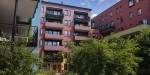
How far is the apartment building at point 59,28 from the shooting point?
57.7m

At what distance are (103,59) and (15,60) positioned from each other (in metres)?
9.64

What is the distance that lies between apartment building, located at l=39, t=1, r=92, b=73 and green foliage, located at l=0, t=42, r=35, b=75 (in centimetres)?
4552

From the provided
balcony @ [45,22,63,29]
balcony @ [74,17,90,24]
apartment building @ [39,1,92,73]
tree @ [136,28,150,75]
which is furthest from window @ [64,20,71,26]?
tree @ [136,28,150,75]

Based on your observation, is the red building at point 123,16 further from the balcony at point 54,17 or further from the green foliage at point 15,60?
the green foliage at point 15,60

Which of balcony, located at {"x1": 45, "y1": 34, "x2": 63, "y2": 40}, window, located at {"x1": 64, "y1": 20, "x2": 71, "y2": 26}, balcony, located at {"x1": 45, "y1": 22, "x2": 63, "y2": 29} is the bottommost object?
balcony, located at {"x1": 45, "y1": 34, "x2": 63, "y2": 40}

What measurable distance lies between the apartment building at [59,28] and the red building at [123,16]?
4.59m

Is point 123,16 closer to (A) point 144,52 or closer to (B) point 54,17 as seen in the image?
(B) point 54,17

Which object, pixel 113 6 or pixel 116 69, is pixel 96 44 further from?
pixel 113 6

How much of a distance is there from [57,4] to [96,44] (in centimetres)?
4309

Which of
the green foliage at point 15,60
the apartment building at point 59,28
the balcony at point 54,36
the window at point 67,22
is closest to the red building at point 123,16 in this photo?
the apartment building at point 59,28

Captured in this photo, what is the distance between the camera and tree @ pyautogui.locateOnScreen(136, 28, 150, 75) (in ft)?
74.3

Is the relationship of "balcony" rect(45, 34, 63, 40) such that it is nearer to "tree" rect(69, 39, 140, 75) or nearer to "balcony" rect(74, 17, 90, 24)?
"balcony" rect(74, 17, 90, 24)

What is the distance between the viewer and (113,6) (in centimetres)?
6500

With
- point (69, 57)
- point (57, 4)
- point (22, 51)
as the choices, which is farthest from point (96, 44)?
point (57, 4)
